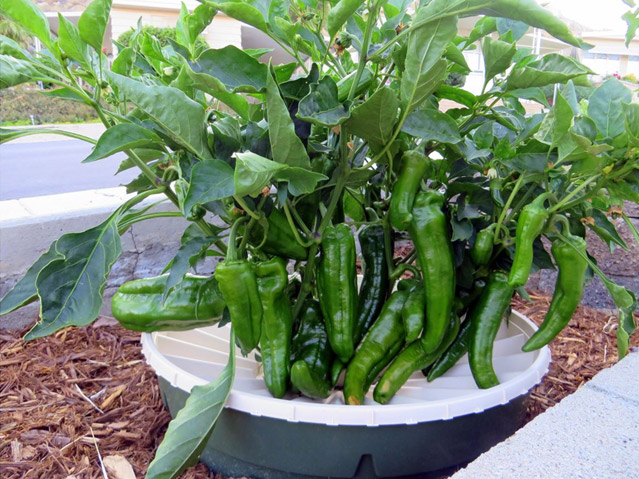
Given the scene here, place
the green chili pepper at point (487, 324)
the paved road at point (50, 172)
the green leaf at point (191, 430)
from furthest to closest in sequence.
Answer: the paved road at point (50, 172) → the green chili pepper at point (487, 324) → the green leaf at point (191, 430)

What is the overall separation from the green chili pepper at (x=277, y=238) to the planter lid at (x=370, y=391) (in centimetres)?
27

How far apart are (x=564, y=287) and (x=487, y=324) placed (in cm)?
17

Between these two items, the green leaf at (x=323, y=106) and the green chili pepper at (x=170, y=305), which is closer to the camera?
the green leaf at (x=323, y=106)

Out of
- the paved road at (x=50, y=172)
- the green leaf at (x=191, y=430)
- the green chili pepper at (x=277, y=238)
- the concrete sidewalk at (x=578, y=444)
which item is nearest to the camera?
the concrete sidewalk at (x=578, y=444)

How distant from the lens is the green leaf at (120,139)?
852mm

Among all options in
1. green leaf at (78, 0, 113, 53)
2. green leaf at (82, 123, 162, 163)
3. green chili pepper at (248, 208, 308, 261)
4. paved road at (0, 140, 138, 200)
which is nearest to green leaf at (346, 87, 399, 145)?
green chili pepper at (248, 208, 308, 261)

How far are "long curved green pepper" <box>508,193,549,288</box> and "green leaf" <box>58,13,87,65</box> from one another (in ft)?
2.61

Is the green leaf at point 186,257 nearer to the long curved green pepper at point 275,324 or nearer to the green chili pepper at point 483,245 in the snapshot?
the long curved green pepper at point 275,324

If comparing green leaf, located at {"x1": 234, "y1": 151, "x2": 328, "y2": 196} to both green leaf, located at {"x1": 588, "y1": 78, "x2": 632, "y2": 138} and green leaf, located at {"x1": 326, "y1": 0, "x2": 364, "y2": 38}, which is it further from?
green leaf, located at {"x1": 588, "y1": 78, "x2": 632, "y2": 138}

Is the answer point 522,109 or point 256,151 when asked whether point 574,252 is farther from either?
point 256,151

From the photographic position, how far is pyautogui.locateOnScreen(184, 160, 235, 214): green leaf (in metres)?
0.85

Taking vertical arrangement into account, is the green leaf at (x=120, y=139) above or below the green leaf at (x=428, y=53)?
below

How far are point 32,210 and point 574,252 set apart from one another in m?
1.64

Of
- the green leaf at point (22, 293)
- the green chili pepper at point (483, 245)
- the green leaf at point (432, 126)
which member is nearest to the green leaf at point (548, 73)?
the green leaf at point (432, 126)
